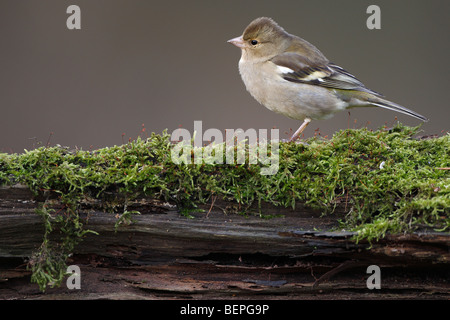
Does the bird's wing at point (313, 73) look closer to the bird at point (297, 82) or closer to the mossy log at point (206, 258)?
the bird at point (297, 82)

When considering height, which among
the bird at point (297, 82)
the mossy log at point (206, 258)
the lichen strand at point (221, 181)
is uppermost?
the bird at point (297, 82)

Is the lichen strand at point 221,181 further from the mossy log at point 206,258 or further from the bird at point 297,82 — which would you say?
the bird at point 297,82

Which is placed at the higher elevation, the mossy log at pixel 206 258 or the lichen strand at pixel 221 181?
the lichen strand at pixel 221 181

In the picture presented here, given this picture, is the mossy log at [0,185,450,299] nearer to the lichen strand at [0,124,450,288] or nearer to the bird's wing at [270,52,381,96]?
the lichen strand at [0,124,450,288]

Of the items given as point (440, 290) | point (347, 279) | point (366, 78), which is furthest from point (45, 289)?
point (366, 78)

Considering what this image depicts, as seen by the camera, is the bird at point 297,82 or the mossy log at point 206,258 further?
the bird at point 297,82

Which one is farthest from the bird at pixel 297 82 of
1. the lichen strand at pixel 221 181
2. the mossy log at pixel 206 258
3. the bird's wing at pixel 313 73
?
the mossy log at pixel 206 258

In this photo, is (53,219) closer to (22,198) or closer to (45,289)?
(22,198)

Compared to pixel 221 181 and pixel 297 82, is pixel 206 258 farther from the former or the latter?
pixel 297 82
